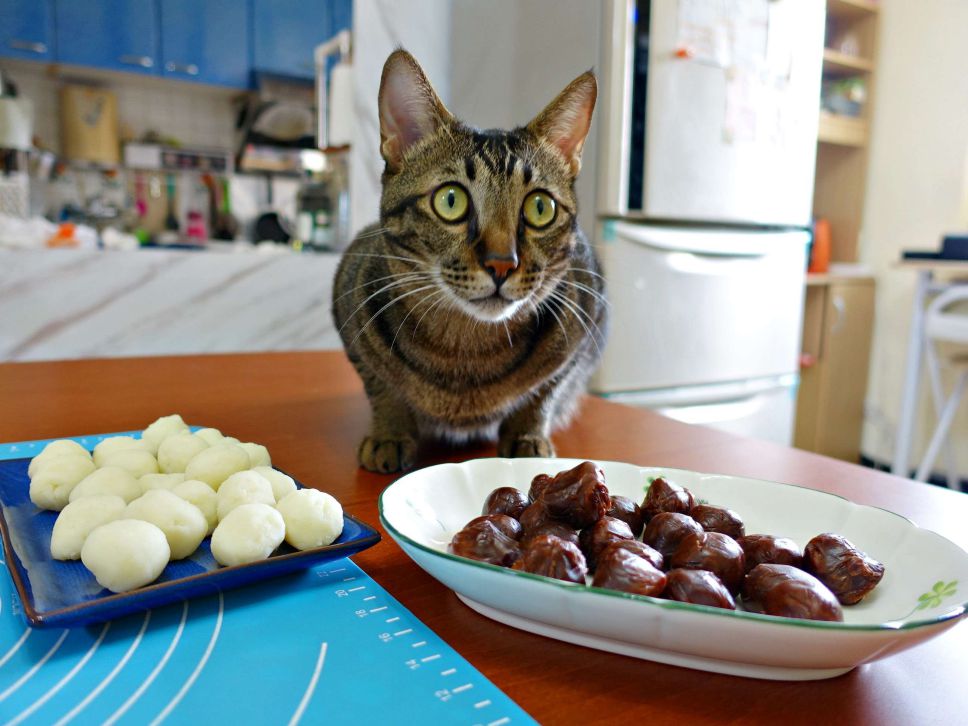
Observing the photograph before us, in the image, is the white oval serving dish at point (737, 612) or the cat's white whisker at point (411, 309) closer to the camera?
the white oval serving dish at point (737, 612)

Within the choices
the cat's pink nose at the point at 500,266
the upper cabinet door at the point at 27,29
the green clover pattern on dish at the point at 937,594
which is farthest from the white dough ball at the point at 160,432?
the upper cabinet door at the point at 27,29

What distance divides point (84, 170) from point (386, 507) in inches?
130

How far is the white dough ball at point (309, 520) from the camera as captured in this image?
17.6 inches

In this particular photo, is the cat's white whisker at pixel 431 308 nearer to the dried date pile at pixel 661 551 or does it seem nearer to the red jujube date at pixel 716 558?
the dried date pile at pixel 661 551

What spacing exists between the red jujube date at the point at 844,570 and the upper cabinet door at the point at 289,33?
130 inches

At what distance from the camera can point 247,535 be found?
42 centimetres

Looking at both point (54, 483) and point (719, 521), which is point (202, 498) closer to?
point (54, 483)

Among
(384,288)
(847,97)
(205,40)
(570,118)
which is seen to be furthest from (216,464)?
(847,97)

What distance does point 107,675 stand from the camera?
1.11 ft

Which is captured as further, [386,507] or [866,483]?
[866,483]

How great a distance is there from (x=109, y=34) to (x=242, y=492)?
3.06m

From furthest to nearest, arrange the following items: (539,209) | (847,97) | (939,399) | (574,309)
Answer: (847,97) < (939,399) < (574,309) < (539,209)

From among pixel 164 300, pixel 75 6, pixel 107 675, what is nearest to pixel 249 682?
pixel 107 675

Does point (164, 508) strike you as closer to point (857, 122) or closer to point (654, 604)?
point (654, 604)
